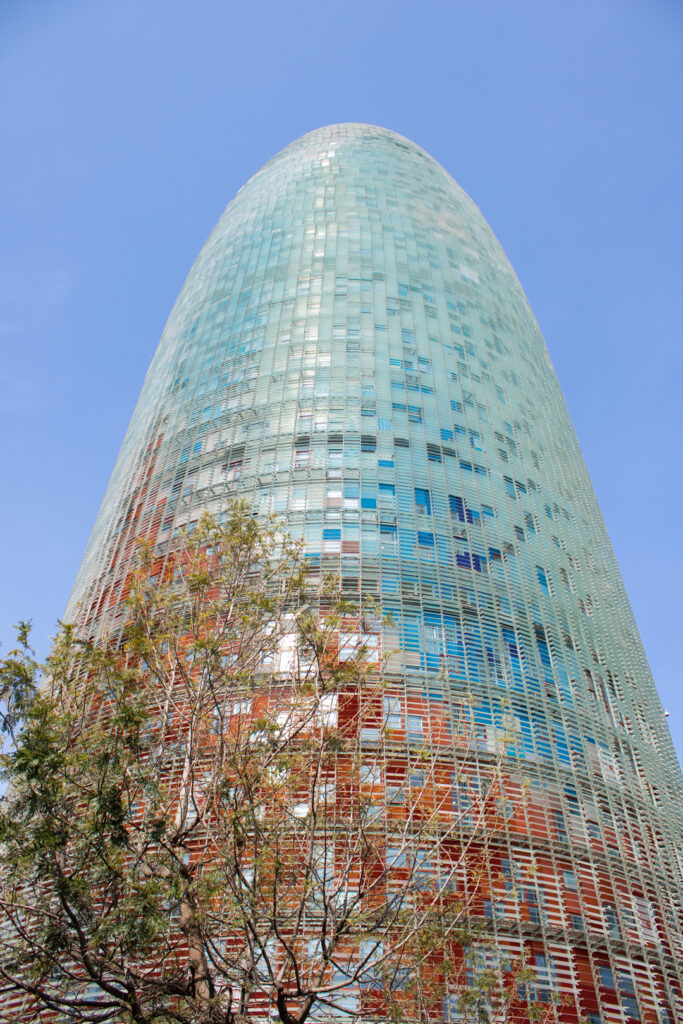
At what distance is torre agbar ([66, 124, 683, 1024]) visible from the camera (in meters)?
21.6

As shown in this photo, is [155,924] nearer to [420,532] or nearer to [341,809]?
[341,809]

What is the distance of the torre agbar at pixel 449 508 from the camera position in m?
21.6

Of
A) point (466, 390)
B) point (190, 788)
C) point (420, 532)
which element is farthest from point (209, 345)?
point (190, 788)

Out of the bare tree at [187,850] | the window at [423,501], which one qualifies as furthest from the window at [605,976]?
the window at [423,501]

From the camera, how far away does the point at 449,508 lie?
29156 millimetres

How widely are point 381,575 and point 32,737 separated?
16469 millimetres

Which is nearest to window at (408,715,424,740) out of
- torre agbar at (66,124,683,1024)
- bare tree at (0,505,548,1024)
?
torre agbar at (66,124,683,1024)

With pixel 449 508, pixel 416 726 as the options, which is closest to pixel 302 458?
pixel 449 508

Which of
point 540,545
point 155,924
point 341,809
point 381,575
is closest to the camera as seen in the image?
point 155,924

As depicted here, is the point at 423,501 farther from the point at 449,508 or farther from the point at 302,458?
the point at 302,458

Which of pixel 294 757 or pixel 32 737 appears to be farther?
pixel 294 757

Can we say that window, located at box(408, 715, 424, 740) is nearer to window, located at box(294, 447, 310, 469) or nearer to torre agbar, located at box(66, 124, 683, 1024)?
torre agbar, located at box(66, 124, 683, 1024)

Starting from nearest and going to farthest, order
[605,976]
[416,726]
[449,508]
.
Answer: [605,976] < [416,726] < [449,508]

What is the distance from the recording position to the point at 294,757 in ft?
39.3
